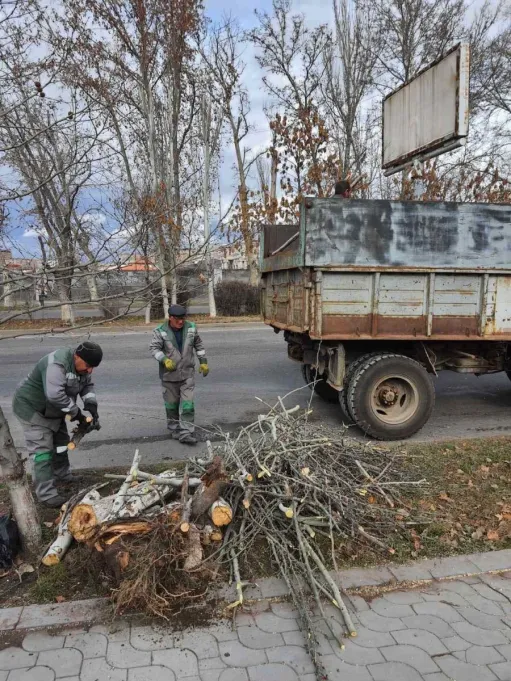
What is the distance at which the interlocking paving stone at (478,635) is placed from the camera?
7.83 ft


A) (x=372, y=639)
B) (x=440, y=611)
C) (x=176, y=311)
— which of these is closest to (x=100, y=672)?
(x=372, y=639)

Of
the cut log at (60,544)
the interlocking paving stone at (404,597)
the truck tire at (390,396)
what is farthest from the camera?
the truck tire at (390,396)

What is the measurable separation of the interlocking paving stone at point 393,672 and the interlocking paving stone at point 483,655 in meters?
0.30

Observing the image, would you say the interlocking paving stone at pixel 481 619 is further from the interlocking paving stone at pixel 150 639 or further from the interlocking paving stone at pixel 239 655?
the interlocking paving stone at pixel 150 639

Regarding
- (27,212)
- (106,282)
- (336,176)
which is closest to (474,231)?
(106,282)

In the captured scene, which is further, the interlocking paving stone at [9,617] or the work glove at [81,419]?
the work glove at [81,419]

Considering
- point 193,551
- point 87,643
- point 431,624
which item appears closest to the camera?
point 87,643

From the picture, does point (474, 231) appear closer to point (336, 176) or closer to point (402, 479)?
point (402, 479)

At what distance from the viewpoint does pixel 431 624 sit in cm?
251

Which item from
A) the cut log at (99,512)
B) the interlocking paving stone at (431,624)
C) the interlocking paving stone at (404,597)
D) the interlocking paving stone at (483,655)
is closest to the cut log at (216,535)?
the cut log at (99,512)

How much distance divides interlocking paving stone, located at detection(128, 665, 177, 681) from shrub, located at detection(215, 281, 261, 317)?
17.8m

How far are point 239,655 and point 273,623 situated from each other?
285 mm

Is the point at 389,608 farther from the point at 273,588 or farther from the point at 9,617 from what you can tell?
the point at 9,617

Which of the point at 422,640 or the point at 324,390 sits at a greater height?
the point at 324,390
